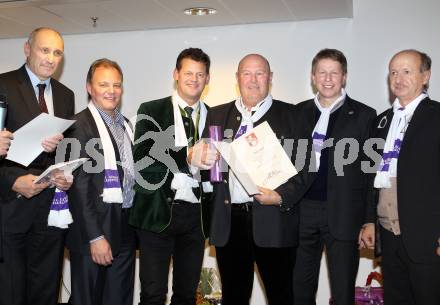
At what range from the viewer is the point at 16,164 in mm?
3010

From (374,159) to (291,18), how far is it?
6.69 ft

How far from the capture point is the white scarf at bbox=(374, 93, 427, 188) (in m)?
2.94

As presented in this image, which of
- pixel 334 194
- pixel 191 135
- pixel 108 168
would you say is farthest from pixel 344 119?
pixel 108 168

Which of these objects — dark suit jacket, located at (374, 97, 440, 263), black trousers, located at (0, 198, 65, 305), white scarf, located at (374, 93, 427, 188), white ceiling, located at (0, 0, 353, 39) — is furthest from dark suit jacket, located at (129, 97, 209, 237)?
white ceiling, located at (0, 0, 353, 39)

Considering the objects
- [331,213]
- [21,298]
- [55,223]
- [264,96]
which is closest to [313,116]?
[264,96]

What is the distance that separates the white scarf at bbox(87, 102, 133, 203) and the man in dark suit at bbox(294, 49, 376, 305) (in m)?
1.17

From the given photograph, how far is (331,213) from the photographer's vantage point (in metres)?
3.07

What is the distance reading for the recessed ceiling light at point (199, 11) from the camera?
4.33 metres

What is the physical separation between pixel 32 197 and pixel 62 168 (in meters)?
0.42

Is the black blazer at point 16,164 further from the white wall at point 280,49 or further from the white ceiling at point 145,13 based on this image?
the white wall at point 280,49

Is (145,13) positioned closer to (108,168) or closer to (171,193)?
(108,168)

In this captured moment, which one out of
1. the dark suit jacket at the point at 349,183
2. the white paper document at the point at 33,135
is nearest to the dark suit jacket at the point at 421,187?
the dark suit jacket at the point at 349,183

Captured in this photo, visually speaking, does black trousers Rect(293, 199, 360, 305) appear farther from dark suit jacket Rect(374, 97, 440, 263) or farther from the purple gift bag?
the purple gift bag

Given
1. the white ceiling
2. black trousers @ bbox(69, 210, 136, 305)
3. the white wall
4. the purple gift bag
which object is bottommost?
the purple gift bag
